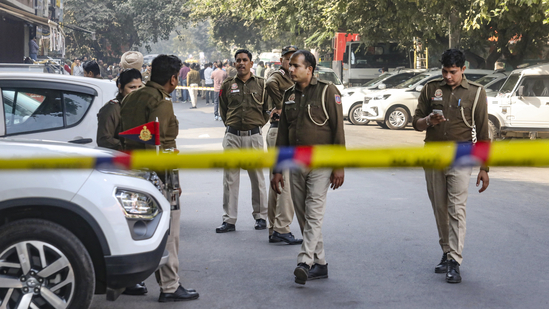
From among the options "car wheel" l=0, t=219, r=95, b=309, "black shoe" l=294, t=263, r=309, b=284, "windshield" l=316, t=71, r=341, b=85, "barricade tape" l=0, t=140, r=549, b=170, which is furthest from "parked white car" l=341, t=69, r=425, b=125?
"barricade tape" l=0, t=140, r=549, b=170

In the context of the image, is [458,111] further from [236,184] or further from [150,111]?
[236,184]

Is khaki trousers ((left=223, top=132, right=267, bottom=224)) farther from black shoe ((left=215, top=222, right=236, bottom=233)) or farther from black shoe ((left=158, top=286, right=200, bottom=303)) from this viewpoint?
black shoe ((left=158, top=286, right=200, bottom=303))

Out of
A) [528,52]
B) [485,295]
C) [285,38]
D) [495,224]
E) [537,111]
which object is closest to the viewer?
[485,295]

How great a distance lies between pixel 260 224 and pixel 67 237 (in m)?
3.40

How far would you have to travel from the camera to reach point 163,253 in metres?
4.14

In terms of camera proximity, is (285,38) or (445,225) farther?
(285,38)

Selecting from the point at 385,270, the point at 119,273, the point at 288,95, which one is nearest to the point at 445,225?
the point at 385,270

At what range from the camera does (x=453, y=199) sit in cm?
514

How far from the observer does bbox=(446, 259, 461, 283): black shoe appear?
16.5 feet

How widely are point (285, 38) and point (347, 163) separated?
44.8 metres

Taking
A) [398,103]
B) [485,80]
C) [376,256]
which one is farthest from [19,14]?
[376,256]

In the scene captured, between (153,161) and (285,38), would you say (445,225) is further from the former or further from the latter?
(285,38)

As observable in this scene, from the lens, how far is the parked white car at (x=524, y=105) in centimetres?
1406

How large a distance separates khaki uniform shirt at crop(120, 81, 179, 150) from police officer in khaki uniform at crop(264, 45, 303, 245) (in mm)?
1854
